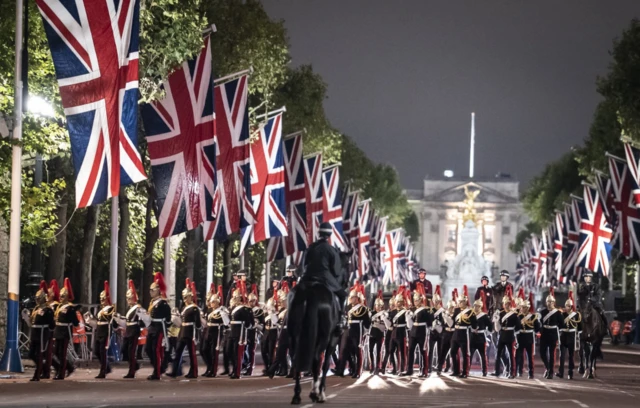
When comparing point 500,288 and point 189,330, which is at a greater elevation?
point 500,288

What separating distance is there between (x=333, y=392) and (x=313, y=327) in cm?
359

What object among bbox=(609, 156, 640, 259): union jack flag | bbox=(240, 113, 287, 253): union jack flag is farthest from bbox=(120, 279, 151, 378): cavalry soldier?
bbox=(609, 156, 640, 259): union jack flag

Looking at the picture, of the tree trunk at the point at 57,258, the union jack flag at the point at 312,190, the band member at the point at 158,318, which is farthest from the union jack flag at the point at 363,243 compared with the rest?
the band member at the point at 158,318

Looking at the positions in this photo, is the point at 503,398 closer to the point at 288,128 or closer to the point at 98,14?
the point at 98,14

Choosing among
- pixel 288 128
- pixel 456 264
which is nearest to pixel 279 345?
pixel 288 128

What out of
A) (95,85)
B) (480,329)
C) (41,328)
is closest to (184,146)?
(41,328)

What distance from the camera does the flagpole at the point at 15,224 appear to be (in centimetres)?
2678

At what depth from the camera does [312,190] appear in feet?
153

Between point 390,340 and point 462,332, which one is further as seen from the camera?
point 390,340

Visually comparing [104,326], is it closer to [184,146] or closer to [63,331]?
[63,331]

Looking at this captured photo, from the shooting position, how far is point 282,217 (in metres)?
38.4

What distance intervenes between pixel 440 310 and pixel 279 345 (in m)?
4.09

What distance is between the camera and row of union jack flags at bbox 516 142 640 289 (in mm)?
47219

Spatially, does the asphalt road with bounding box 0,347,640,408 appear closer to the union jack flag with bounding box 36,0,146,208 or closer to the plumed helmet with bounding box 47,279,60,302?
the plumed helmet with bounding box 47,279,60,302
